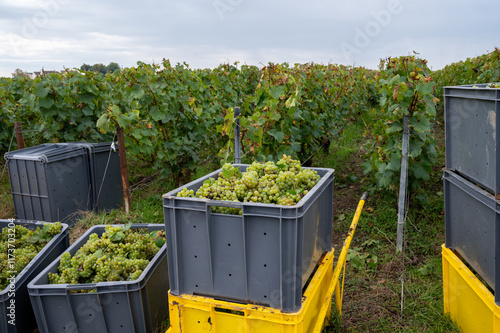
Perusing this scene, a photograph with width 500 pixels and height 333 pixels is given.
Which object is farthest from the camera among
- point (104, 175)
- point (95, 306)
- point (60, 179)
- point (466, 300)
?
point (104, 175)

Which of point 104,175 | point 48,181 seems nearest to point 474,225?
point 48,181

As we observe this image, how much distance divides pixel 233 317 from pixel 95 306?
3.85 ft

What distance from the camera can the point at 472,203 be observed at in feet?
8.16

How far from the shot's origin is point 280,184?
2297mm

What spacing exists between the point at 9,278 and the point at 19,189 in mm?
2314

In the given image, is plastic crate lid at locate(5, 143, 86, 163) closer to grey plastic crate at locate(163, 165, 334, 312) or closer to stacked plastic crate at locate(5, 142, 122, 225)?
stacked plastic crate at locate(5, 142, 122, 225)

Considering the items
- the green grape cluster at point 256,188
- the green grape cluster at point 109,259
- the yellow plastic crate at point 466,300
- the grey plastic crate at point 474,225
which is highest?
the green grape cluster at point 256,188

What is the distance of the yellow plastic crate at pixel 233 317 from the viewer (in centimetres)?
195

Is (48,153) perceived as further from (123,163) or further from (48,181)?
(123,163)

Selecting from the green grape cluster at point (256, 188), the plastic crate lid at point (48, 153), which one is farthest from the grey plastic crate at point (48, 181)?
A: the green grape cluster at point (256, 188)

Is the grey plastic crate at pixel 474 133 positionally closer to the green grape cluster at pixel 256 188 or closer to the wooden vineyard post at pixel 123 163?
the green grape cluster at pixel 256 188

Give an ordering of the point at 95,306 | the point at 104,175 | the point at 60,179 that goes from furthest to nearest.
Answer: the point at 104,175 → the point at 60,179 → the point at 95,306

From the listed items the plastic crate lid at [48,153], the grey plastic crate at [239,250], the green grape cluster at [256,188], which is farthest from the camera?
the plastic crate lid at [48,153]

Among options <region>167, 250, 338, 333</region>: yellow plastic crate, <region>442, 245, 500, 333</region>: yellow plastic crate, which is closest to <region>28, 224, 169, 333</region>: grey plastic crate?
<region>167, 250, 338, 333</region>: yellow plastic crate
